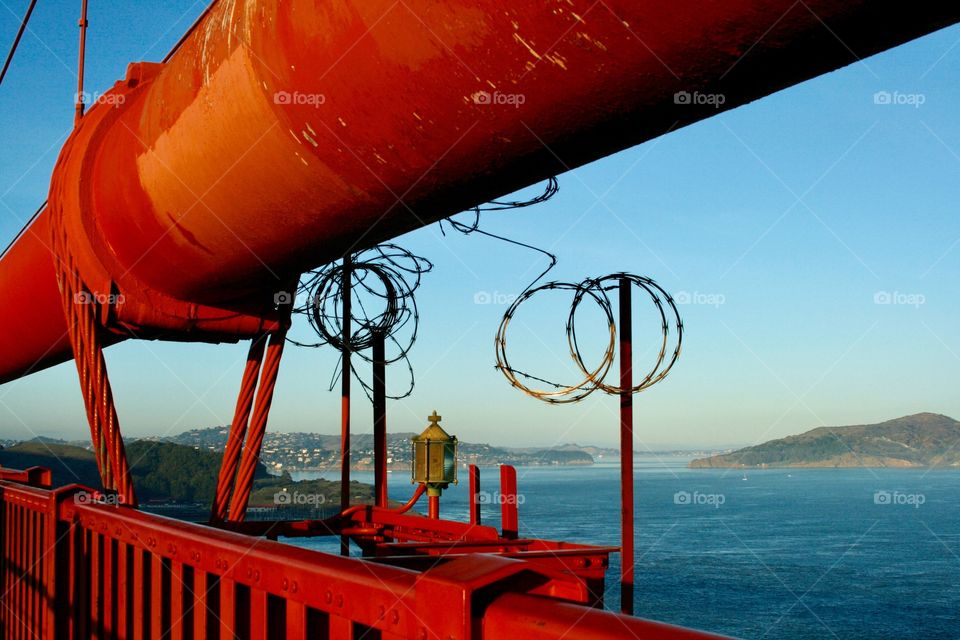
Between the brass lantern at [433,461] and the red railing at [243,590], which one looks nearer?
the red railing at [243,590]

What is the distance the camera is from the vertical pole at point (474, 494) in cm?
838

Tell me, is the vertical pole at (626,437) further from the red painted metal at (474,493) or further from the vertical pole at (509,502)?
the red painted metal at (474,493)

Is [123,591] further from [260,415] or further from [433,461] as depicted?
[433,461]

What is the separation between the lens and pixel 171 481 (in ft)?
470

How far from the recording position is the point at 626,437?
19.7 feet

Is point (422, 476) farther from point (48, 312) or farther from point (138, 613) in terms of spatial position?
point (138, 613)

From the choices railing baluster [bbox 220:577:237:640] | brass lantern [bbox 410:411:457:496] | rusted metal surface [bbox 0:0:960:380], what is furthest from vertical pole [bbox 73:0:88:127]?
brass lantern [bbox 410:411:457:496]

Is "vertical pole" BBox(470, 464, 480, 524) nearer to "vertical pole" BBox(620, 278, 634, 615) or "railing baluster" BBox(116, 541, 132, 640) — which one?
"vertical pole" BBox(620, 278, 634, 615)

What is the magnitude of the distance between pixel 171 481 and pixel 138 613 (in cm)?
15045

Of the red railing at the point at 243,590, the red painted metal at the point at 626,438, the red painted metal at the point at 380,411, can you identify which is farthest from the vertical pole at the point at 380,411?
the red railing at the point at 243,590

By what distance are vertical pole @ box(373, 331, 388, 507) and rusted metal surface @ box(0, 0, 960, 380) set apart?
5571 mm

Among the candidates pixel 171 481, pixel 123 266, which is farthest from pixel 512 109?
pixel 171 481

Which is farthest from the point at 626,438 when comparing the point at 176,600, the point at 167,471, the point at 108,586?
the point at 167,471

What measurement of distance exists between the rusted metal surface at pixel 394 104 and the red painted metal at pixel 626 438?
123 inches
